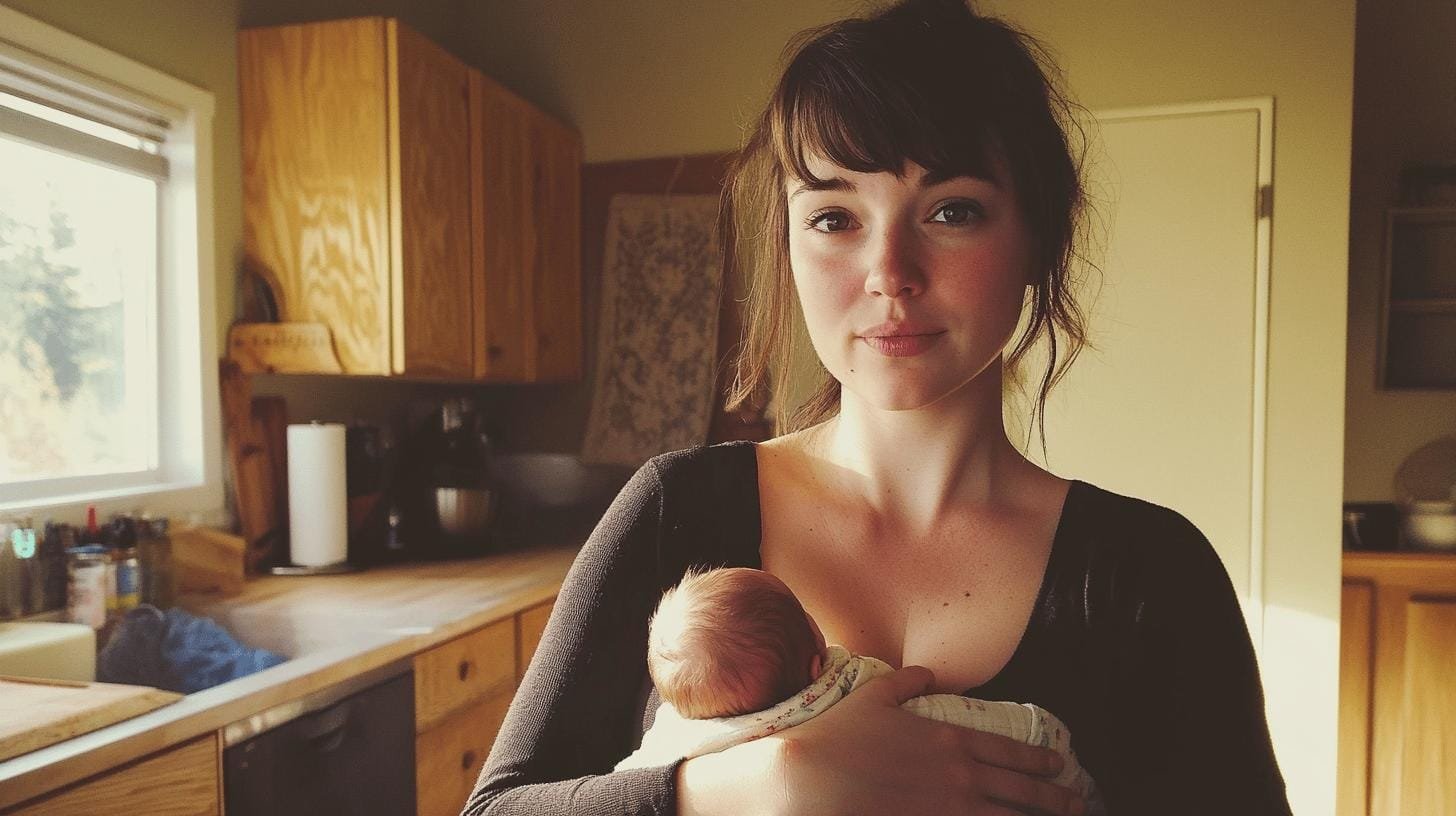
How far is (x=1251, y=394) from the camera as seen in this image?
9.78ft

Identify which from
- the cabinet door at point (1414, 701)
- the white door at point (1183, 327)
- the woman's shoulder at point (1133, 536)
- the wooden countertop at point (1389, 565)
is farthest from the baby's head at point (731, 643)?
the cabinet door at point (1414, 701)

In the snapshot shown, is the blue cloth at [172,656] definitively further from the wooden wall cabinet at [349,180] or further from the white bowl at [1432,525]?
the white bowl at [1432,525]

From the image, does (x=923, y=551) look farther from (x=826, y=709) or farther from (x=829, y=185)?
(x=829, y=185)

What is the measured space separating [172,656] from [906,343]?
160 cm

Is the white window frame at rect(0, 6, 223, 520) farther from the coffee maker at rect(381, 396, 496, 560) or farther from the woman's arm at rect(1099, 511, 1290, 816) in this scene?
the woman's arm at rect(1099, 511, 1290, 816)

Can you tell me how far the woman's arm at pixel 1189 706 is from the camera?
0.78 m

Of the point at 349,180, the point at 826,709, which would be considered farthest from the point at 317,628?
the point at 826,709

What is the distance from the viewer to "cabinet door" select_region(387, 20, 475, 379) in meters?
2.46

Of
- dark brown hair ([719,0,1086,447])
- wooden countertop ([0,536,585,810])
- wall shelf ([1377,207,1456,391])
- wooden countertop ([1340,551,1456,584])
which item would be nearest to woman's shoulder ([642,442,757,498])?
dark brown hair ([719,0,1086,447])

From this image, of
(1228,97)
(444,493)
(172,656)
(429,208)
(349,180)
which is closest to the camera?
(172,656)

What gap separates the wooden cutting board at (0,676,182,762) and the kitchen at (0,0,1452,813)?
121 centimetres

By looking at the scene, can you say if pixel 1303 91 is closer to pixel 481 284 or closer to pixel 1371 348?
pixel 1371 348

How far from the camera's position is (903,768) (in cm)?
72

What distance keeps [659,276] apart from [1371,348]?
8.22 feet
